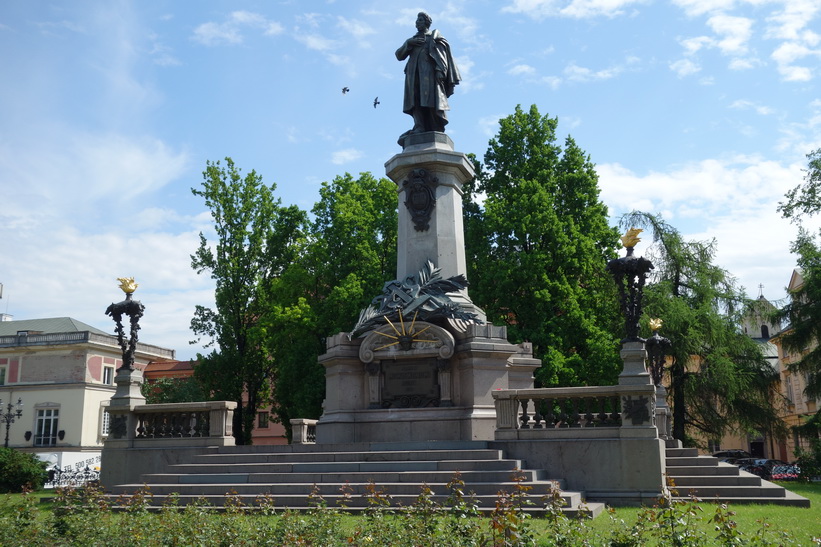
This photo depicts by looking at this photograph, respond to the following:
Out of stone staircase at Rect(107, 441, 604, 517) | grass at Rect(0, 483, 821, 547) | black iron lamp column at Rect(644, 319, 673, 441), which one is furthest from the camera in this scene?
black iron lamp column at Rect(644, 319, 673, 441)

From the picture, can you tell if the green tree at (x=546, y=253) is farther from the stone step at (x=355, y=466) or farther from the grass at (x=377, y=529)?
the grass at (x=377, y=529)

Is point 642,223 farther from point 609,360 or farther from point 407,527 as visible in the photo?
point 407,527

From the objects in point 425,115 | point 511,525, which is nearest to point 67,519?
point 511,525

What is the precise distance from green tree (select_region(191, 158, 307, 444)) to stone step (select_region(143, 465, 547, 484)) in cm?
2327

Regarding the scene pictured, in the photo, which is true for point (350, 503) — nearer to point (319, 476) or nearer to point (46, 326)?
point (319, 476)

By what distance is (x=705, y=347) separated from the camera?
3656 cm

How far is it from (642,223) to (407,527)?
109ft

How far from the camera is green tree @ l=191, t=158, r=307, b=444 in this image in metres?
40.0

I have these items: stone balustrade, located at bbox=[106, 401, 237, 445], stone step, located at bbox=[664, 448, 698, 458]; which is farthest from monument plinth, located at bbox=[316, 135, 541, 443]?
stone step, located at bbox=[664, 448, 698, 458]

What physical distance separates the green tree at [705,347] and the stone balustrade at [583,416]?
64.9 ft

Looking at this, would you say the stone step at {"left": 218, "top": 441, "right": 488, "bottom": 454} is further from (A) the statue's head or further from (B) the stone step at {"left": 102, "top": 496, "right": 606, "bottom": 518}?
(A) the statue's head

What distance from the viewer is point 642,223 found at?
39188 millimetres

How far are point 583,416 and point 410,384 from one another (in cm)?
394

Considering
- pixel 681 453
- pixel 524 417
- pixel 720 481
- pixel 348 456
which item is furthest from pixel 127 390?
pixel 720 481
